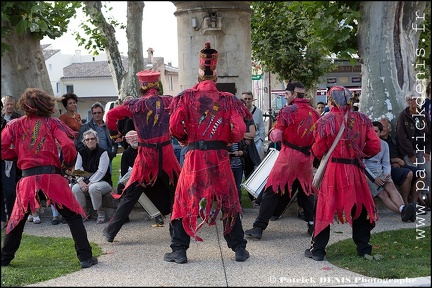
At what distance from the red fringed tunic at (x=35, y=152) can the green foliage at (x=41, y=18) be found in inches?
63.5

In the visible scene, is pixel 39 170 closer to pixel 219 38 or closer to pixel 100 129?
pixel 100 129

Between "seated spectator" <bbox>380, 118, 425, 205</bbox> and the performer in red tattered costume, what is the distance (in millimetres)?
3181

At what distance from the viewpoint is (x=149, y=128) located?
23.6ft

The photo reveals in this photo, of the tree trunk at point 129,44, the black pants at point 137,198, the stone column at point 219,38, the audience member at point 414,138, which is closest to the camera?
the tree trunk at point 129,44

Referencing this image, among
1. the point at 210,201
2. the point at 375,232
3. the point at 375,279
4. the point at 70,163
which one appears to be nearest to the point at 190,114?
the point at 210,201

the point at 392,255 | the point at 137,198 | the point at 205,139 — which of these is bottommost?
the point at 392,255

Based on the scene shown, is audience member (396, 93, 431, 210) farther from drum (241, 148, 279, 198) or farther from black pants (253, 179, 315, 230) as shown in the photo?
drum (241, 148, 279, 198)

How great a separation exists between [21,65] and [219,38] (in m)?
3.60

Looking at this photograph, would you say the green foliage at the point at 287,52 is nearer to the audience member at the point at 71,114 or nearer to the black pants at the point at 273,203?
the audience member at the point at 71,114

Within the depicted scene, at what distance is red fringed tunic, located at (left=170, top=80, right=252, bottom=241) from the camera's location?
6.32 meters

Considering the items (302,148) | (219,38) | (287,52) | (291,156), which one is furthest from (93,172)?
(287,52)

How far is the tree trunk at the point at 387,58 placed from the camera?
796 centimetres

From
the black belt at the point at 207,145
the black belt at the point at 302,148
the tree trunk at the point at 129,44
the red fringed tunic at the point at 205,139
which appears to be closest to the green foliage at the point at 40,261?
the red fringed tunic at the point at 205,139

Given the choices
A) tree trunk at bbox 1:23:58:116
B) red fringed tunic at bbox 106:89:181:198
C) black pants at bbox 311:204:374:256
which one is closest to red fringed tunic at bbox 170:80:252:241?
red fringed tunic at bbox 106:89:181:198
